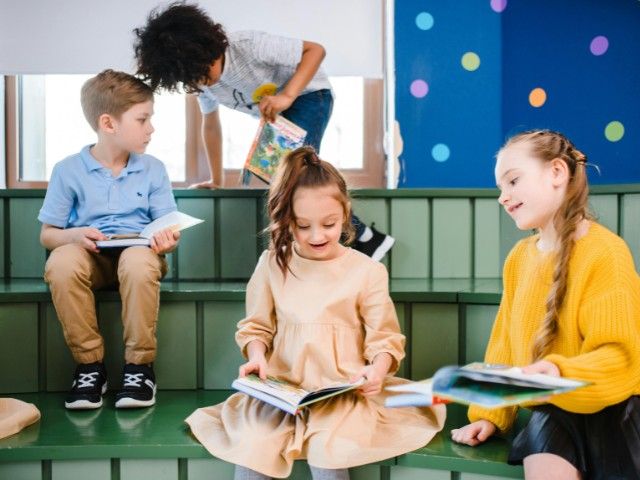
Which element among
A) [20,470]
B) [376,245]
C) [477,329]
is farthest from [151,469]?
[376,245]

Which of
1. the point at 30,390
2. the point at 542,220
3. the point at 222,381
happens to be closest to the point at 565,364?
the point at 542,220

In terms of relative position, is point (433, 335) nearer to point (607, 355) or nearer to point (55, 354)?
point (607, 355)

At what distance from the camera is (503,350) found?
5.24 ft

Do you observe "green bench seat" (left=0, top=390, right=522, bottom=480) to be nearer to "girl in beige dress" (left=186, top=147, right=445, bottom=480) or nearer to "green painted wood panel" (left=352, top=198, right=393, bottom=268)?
"girl in beige dress" (left=186, top=147, right=445, bottom=480)

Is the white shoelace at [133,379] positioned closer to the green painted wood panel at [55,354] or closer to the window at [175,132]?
the green painted wood panel at [55,354]

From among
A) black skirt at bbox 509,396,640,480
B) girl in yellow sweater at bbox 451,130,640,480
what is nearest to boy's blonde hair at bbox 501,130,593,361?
girl in yellow sweater at bbox 451,130,640,480

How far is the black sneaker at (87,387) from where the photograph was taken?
71.3 inches

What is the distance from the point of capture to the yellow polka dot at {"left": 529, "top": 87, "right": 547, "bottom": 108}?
8.92ft

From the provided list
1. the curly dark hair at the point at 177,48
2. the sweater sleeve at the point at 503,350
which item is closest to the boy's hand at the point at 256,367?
the sweater sleeve at the point at 503,350

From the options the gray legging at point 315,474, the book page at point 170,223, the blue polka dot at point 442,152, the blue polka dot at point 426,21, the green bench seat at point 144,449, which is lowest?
the gray legging at point 315,474

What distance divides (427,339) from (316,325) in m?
0.39

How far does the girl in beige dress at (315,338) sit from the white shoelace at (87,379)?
13.3 inches

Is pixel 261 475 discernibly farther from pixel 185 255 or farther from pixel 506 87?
pixel 506 87

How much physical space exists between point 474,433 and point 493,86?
59.0 inches
